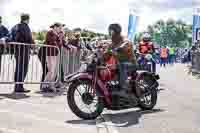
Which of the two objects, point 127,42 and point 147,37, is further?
point 147,37

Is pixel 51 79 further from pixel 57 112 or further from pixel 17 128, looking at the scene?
pixel 17 128

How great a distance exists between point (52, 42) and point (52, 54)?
320mm

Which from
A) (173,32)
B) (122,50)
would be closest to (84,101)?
(122,50)

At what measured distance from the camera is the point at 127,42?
381 inches

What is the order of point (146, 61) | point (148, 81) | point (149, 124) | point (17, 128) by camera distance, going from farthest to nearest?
point (146, 61)
point (148, 81)
point (149, 124)
point (17, 128)

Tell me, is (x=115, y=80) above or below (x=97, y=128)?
above

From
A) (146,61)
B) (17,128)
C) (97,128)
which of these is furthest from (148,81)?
(146,61)

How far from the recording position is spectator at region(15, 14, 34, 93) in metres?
12.1

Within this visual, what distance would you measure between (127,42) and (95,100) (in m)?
1.37

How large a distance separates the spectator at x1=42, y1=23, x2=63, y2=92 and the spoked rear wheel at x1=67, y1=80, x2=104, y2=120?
387 cm

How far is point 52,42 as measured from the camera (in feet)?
42.0

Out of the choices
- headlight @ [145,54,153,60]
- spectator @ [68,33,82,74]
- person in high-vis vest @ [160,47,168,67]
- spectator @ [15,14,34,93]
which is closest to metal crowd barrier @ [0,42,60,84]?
spectator @ [15,14,34,93]

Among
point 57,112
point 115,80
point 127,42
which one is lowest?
point 57,112

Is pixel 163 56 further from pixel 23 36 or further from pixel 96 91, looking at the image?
pixel 96 91
